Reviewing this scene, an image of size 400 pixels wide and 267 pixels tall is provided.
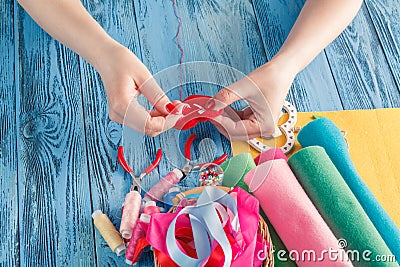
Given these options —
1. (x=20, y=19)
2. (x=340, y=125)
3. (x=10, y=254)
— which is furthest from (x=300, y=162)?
(x=20, y=19)

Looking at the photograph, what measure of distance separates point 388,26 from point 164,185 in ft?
2.49

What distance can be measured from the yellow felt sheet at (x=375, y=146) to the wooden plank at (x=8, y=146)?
18.1 inches

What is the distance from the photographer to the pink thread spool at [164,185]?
1.03 metres

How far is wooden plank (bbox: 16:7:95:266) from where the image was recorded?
3.40 feet

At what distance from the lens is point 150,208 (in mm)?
1027

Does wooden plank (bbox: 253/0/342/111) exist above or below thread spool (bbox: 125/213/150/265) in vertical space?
above

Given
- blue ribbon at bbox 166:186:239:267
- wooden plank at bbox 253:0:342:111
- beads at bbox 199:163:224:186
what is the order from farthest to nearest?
wooden plank at bbox 253:0:342:111, beads at bbox 199:163:224:186, blue ribbon at bbox 166:186:239:267

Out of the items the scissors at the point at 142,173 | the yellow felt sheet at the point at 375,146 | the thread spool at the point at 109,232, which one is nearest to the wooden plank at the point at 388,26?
the yellow felt sheet at the point at 375,146

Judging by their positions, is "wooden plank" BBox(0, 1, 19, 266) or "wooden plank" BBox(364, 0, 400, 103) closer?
"wooden plank" BBox(0, 1, 19, 266)

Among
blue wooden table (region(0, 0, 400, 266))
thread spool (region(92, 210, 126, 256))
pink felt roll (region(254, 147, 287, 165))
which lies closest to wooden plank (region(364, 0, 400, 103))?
blue wooden table (region(0, 0, 400, 266))

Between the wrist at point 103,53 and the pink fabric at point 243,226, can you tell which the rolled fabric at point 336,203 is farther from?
the wrist at point 103,53

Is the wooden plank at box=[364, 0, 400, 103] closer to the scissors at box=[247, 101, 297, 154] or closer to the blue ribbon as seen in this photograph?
the scissors at box=[247, 101, 297, 154]

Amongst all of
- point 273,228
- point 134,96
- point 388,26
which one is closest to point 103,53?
point 134,96

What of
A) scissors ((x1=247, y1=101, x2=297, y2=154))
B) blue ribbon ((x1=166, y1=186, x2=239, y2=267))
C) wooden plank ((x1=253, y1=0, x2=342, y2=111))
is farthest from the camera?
wooden plank ((x1=253, y1=0, x2=342, y2=111))
